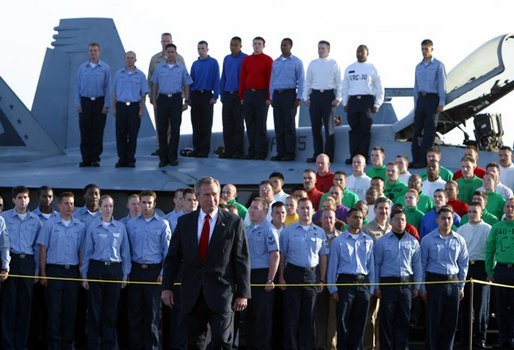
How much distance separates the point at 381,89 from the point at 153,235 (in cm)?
450

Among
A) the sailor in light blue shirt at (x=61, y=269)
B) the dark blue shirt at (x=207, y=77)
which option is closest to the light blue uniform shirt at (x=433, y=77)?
the dark blue shirt at (x=207, y=77)

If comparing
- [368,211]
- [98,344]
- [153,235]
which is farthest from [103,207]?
[368,211]

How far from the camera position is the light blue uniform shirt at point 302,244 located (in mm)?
11344

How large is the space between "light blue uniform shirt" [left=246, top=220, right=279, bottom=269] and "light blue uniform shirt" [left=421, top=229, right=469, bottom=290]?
147 cm

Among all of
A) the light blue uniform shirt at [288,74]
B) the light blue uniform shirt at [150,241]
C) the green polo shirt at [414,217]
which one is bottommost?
the light blue uniform shirt at [150,241]

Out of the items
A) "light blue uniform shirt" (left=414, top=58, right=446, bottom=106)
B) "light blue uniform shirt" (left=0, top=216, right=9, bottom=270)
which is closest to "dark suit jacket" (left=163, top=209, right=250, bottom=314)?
"light blue uniform shirt" (left=0, top=216, right=9, bottom=270)

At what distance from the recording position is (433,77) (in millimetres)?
14797

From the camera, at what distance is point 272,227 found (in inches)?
448

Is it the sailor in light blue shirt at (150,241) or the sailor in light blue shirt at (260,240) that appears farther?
the sailor in light blue shirt at (150,241)

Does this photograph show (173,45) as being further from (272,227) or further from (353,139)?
(272,227)

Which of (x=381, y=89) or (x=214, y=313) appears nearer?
(x=214, y=313)

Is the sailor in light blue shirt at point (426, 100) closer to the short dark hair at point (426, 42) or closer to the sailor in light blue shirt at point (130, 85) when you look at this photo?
the short dark hair at point (426, 42)

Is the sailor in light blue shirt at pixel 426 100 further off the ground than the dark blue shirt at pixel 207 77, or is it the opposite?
the dark blue shirt at pixel 207 77

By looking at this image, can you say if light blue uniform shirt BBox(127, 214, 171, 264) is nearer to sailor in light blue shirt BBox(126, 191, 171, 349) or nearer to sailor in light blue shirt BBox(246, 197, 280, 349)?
sailor in light blue shirt BBox(126, 191, 171, 349)
